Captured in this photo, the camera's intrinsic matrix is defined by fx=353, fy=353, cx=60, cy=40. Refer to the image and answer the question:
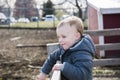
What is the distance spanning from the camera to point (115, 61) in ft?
29.7

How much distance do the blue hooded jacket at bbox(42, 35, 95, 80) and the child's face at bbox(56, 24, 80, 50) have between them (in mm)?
39

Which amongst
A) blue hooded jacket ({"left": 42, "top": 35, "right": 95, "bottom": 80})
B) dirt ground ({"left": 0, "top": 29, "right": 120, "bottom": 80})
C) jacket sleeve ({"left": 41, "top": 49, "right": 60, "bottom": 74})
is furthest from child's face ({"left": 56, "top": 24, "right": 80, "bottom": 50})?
dirt ground ({"left": 0, "top": 29, "right": 120, "bottom": 80})

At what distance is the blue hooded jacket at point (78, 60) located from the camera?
8.23ft

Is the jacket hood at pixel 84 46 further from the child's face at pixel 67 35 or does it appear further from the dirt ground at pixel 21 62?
the dirt ground at pixel 21 62

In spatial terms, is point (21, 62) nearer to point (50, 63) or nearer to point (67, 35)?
point (50, 63)

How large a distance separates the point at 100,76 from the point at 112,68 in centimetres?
113

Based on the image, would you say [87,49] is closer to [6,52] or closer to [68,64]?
[68,64]

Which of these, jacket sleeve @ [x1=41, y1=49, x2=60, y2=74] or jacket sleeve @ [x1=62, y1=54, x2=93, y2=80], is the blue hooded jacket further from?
jacket sleeve @ [x1=41, y1=49, x2=60, y2=74]

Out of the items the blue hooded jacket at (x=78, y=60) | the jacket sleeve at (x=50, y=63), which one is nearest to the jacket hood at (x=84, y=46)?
the blue hooded jacket at (x=78, y=60)

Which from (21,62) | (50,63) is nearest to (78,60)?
(50,63)

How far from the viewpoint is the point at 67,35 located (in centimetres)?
264

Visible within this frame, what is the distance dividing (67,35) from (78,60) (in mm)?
213

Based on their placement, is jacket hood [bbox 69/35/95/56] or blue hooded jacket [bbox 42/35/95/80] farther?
jacket hood [bbox 69/35/95/56]

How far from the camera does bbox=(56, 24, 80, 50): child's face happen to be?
262cm
